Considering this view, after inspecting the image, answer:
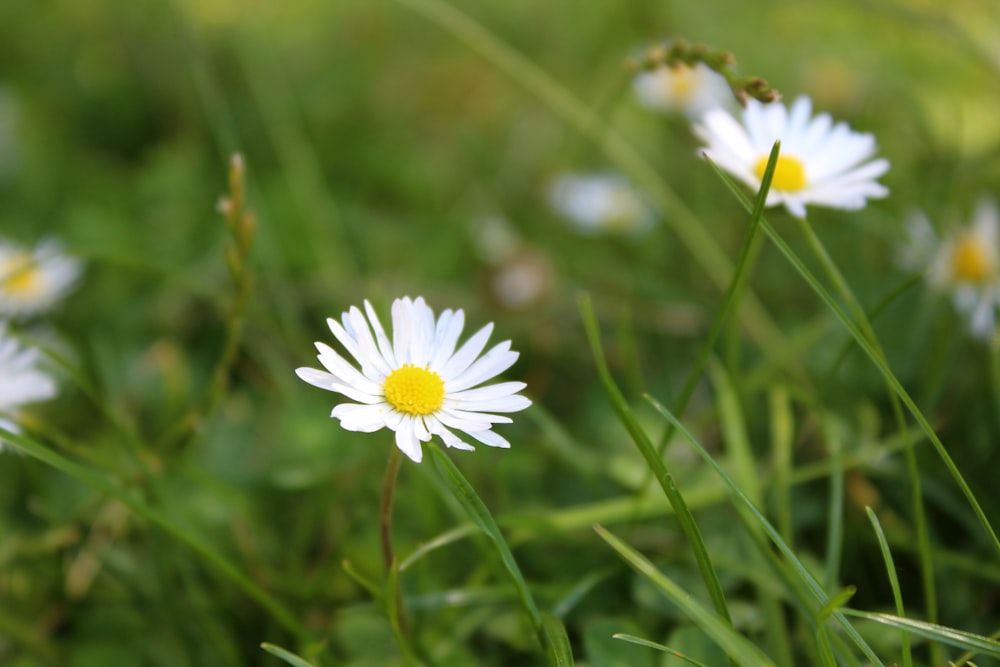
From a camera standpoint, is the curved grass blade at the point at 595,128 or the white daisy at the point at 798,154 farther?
the curved grass blade at the point at 595,128

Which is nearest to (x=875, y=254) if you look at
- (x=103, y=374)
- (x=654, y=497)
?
(x=654, y=497)

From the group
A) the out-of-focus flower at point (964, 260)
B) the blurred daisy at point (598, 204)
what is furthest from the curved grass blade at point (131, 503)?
the blurred daisy at point (598, 204)

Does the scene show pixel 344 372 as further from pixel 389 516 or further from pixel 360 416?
pixel 389 516

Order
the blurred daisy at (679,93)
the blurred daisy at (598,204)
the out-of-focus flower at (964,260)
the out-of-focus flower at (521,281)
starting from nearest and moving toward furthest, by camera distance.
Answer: the out-of-focus flower at (964,260)
the out-of-focus flower at (521,281)
the blurred daisy at (598,204)
the blurred daisy at (679,93)

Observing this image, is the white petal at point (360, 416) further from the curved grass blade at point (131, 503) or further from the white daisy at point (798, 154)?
the white daisy at point (798, 154)

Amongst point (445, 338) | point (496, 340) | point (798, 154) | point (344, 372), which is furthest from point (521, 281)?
point (344, 372)

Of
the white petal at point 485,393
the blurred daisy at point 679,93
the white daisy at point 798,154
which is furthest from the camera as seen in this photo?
the blurred daisy at point 679,93

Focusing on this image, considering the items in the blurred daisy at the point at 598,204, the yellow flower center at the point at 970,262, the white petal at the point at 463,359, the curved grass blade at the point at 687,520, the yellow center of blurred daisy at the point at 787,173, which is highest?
the blurred daisy at the point at 598,204

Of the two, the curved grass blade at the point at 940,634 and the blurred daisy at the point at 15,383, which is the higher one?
A: the blurred daisy at the point at 15,383
